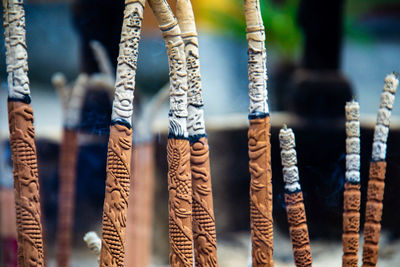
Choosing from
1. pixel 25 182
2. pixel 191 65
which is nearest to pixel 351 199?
pixel 191 65

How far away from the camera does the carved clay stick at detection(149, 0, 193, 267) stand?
3.21 ft

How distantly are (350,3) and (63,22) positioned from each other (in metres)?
0.95

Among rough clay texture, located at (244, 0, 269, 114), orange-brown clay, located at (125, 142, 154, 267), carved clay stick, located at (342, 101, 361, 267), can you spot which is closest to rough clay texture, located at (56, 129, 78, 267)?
orange-brown clay, located at (125, 142, 154, 267)

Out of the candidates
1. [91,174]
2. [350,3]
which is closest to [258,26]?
[350,3]

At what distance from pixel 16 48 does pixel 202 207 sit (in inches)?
21.3

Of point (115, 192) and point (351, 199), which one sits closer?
point (115, 192)

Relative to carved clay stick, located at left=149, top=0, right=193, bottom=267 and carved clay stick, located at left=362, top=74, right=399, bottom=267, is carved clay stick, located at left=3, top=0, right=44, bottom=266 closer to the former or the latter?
carved clay stick, located at left=149, top=0, right=193, bottom=267

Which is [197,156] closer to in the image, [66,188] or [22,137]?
[22,137]

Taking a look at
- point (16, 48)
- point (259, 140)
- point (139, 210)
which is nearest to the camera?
point (16, 48)

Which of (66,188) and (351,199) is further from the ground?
(66,188)

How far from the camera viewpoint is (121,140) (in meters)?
0.98

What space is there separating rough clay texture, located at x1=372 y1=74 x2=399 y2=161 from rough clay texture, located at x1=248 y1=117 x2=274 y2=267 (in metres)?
0.31

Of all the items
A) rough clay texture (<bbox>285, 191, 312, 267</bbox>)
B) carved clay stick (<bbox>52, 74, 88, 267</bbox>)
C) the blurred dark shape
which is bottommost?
rough clay texture (<bbox>285, 191, 312, 267</bbox>)

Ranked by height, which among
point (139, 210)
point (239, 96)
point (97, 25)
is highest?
point (97, 25)
